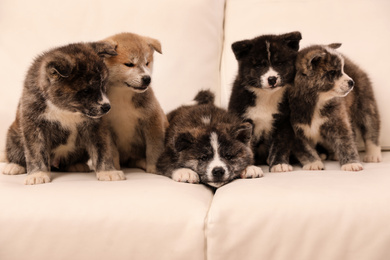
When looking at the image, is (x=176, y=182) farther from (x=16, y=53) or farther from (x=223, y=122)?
(x=16, y=53)

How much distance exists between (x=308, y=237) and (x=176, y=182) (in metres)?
0.79

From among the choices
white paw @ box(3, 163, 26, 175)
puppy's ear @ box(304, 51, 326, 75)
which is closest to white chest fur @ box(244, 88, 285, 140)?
puppy's ear @ box(304, 51, 326, 75)

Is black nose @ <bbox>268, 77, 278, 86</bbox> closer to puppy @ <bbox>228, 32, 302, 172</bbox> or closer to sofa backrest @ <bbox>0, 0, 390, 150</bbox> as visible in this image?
puppy @ <bbox>228, 32, 302, 172</bbox>

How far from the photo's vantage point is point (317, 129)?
8.68 ft

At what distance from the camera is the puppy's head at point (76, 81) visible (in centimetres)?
221

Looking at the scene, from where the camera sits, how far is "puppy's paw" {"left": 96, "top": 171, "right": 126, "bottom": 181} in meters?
2.25

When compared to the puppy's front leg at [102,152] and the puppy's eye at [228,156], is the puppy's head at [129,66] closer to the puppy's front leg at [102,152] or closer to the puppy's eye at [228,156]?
the puppy's front leg at [102,152]

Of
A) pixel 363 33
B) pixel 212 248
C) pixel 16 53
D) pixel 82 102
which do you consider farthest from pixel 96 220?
pixel 363 33

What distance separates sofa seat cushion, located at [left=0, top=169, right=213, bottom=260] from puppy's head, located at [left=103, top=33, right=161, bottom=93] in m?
0.93

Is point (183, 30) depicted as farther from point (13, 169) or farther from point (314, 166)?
point (13, 169)

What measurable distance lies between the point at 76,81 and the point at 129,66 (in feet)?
1.40

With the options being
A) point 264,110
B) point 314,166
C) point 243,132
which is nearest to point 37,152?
point 243,132

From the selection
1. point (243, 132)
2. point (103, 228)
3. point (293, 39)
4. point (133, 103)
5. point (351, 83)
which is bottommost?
point (103, 228)

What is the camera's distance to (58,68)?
2146mm
